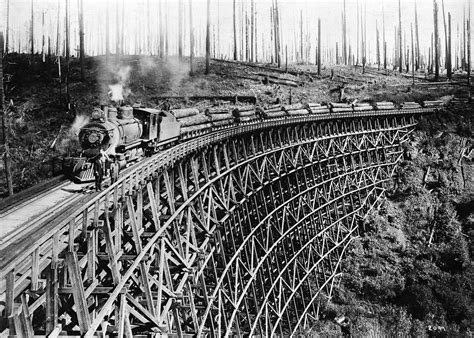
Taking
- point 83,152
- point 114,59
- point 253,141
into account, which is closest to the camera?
point 83,152

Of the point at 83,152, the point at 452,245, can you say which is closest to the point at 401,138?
the point at 452,245

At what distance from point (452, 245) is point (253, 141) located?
13609 millimetres

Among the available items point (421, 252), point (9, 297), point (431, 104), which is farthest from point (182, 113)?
point (431, 104)

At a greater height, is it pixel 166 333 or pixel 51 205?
pixel 51 205

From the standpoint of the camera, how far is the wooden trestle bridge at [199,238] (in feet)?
16.1

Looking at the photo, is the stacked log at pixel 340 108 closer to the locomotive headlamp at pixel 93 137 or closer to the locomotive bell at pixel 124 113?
the locomotive bell at pixel 124 113

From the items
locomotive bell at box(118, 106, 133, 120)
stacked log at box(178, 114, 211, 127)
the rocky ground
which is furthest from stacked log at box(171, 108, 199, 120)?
locomotive bell at box(118, 106, 133, 120)

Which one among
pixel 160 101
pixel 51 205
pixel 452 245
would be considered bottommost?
pixel 452 245

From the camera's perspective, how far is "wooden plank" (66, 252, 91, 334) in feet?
15.4

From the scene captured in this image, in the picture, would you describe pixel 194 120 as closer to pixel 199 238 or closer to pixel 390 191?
pixel 199 238

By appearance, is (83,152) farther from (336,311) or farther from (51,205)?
(336,311)

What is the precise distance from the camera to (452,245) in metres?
22.2

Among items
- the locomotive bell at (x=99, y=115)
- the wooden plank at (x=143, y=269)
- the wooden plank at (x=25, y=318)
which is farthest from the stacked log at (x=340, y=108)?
the wooden plank at (x=25, y=318)

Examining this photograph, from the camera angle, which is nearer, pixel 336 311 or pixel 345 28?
pixel 336 311
